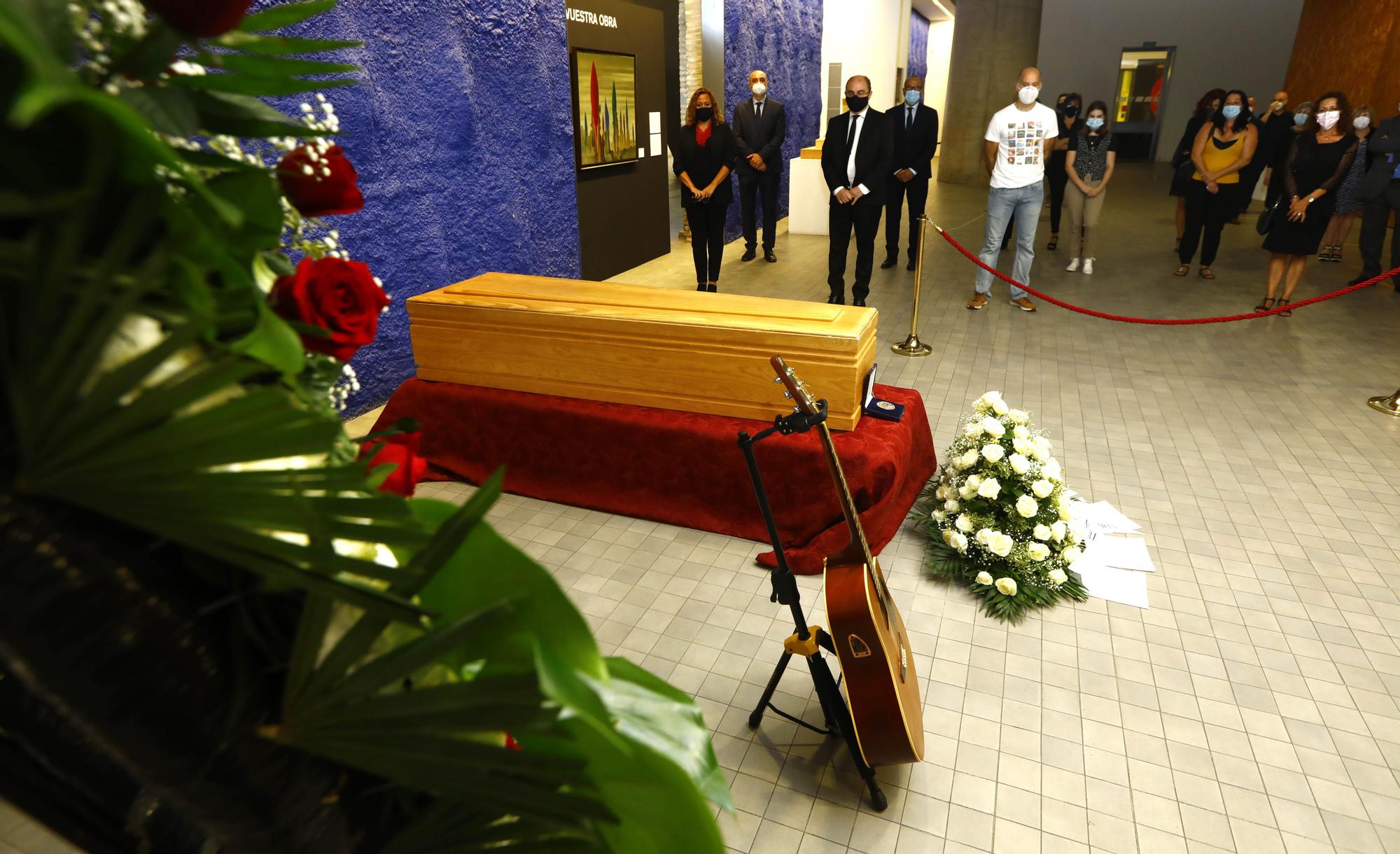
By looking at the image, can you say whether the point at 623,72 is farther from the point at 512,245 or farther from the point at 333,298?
the point at 333,298

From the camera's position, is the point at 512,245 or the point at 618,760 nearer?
the point at 618,760

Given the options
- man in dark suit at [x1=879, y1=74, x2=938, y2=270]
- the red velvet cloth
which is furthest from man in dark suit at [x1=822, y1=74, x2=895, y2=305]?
A: the red velvet cloth

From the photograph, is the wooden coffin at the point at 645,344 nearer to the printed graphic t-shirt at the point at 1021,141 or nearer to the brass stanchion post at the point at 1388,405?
the brass stanchion post at the point at 1388,405

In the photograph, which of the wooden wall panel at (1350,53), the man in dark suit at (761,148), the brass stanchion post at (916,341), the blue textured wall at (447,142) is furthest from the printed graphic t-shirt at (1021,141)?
the wooden wall panel at (1350,53)

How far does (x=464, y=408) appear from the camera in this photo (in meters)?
3.72

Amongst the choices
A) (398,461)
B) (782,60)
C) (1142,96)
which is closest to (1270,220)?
(782,60)

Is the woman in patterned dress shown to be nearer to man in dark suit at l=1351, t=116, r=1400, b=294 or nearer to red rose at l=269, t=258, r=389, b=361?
man in dark suit at l=1351, t=116, r=1400, b=294

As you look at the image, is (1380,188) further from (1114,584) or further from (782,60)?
(782,60)

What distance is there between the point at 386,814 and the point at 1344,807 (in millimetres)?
2598

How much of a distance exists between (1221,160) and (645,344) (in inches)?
257

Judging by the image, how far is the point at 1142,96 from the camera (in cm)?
1886

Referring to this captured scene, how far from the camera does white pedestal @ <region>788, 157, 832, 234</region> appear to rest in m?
10.6

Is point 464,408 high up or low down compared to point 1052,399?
up

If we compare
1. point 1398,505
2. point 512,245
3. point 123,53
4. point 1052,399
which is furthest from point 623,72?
point 123,53
